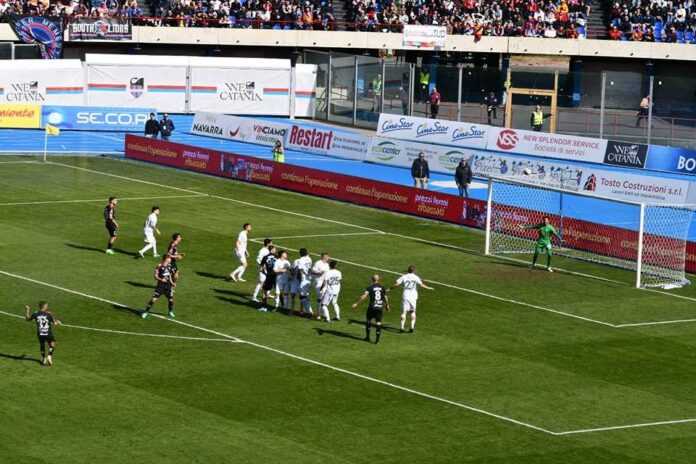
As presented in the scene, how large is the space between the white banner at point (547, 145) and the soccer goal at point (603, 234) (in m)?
14.9

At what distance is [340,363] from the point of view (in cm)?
3155

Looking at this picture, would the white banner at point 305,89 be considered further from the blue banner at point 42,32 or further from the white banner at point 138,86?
the blue banner at point 42,32

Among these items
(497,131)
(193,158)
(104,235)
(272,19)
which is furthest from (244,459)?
(272,19)

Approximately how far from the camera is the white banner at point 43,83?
7119cm

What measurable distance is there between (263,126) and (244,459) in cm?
4459

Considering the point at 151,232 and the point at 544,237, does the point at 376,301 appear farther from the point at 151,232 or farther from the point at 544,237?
the point at 151,232

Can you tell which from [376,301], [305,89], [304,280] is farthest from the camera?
[305,89]

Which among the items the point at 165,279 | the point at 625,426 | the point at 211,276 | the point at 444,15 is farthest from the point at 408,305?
the point at 444,15

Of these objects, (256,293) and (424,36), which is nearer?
(256,293)

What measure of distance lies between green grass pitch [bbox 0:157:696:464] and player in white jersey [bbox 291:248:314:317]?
2.35 feet

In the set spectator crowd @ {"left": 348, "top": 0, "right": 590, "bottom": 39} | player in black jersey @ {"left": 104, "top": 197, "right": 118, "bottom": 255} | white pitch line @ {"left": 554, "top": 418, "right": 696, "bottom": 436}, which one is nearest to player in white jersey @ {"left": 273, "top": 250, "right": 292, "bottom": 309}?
player in black jersey @ {"left": 104, "top": 197, "right": 118, "bottom": 255}

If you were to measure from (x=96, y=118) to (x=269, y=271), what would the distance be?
121 feet

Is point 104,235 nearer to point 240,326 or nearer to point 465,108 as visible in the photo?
point 240,326

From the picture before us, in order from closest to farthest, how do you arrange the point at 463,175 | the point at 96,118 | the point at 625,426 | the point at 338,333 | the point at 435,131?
the point at 625,426 < the point at 338,333 < the point at 463,175 < the point at 435,131 < the point at 96,118
